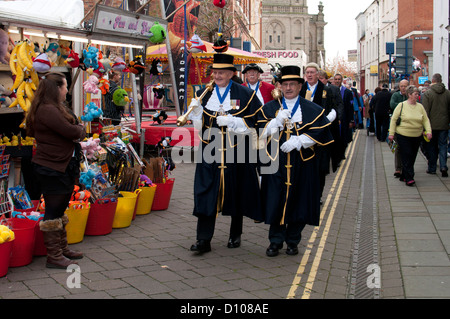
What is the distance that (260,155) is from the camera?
655 cm

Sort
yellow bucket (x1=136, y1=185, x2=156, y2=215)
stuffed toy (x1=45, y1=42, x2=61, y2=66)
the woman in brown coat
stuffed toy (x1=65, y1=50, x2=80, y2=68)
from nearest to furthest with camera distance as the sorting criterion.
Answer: the woman in brown coat, stuffed toy (x1=65, y1=50, x2=80, y2=68), stuffed toy (x1=45, y1=42, x2=61, y2=66), yellow bucket (x1=136, y1=185, x2=156, y2=215)

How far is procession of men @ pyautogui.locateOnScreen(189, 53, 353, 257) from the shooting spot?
6320 mm

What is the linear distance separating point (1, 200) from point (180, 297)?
2.67m

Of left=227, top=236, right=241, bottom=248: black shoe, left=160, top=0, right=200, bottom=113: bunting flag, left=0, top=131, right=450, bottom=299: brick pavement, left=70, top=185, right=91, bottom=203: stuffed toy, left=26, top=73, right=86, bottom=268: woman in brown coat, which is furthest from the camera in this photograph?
left=160, top=0, right=200, bottom=113: bunting flag

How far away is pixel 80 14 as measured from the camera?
7.16 meters

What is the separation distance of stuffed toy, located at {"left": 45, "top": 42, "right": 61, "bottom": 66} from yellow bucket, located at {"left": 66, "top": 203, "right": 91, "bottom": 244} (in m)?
1.87

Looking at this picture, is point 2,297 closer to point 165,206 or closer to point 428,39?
point 165,206

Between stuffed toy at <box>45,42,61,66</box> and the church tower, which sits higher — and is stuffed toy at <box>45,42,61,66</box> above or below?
below

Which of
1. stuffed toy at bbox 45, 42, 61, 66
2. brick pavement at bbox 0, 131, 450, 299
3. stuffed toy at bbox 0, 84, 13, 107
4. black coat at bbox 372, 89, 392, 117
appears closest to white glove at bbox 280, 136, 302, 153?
brick pavement at bbox 0, 131, 450, 299

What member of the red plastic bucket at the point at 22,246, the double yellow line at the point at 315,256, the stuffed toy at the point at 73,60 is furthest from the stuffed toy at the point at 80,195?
the double yellow line at the point at 315,256

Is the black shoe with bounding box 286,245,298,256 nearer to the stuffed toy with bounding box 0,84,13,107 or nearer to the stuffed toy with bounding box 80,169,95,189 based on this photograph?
the stuffed toy with bounding box 80,169,95,189

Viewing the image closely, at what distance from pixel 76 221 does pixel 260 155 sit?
2168mm
